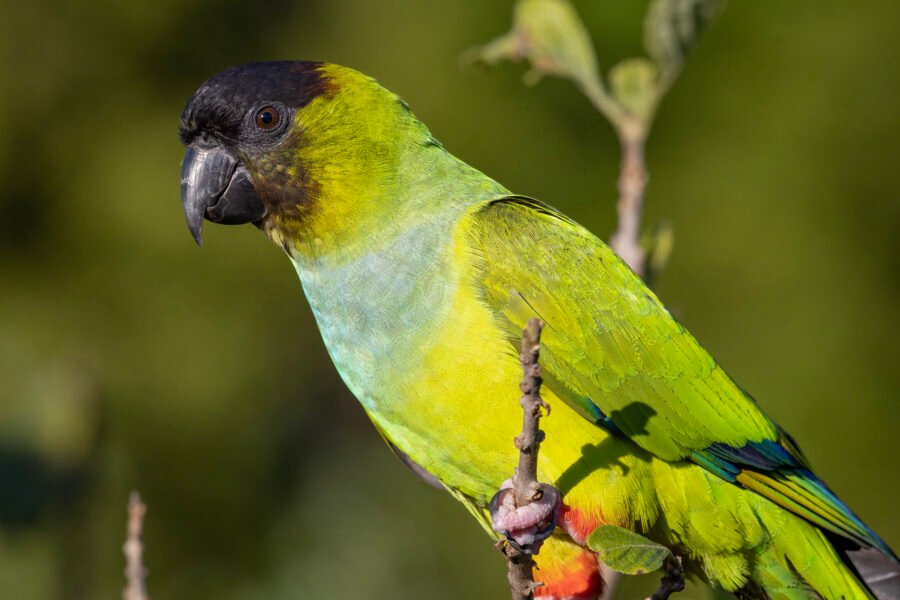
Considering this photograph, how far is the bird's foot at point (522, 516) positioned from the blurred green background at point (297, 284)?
10.1 ft

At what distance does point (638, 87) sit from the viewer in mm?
3531

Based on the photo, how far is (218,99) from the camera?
10.6ft

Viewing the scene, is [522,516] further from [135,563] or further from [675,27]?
[675,27]

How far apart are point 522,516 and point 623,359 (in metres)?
0.68

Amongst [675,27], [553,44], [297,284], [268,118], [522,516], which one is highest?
[675,27]

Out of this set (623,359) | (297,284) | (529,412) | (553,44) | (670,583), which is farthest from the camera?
(297,284)

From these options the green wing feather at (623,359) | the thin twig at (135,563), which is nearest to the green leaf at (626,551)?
the green wing feather at (623,359)

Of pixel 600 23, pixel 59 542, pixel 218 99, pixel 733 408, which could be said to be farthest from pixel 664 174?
pixel 59 542

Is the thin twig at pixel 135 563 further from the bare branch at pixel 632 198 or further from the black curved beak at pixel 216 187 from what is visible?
the bare branch at pixel 632 198

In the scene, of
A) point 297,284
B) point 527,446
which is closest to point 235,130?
point 527,446

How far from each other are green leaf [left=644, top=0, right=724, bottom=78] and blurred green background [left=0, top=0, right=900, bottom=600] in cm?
297

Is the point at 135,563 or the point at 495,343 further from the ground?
the point at 495,343

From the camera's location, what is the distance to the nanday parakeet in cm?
298

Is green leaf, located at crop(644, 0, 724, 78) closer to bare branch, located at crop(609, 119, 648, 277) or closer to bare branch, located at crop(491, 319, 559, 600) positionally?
bare branch, located at crop(609, 119, 648, 277)
